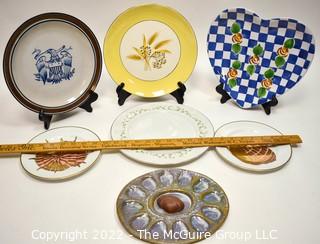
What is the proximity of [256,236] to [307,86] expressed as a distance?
1.02 metres

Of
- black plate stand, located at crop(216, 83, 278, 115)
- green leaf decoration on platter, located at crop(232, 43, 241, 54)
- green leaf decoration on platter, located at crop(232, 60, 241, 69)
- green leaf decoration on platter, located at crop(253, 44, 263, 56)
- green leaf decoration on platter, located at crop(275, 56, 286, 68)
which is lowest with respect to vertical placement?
black plate stand, located at crop(216, 83, 278, 115)

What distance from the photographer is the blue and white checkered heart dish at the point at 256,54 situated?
1.58 meters

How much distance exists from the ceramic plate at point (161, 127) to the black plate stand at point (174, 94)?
0.19 ft

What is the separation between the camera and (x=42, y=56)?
1.56 m

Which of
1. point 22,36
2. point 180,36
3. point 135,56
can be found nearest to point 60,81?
point 22,36

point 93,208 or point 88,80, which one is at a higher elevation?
point 88,80

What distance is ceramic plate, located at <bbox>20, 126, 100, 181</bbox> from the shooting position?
131 cm

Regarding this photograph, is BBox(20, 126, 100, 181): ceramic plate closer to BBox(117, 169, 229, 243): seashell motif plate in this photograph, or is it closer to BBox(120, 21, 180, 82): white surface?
BBox(117, 169, 229, 243): seashell motif plate

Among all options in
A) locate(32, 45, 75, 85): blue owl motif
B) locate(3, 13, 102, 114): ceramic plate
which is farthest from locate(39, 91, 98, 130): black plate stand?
locate(32, 45, 75, 85): blue owl motif

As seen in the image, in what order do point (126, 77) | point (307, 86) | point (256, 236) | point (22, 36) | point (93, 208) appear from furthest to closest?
point (307, 86)
point (126, 77)
point (22, 36)
point (93, 208)
point (256, 236)

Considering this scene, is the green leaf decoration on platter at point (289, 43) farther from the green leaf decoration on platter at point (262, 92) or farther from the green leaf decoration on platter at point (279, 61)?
the green leaf decoration on platter at point (262, 92)

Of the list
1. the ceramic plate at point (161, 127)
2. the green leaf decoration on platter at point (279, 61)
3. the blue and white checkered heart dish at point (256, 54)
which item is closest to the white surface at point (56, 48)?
the ceramic plate at point (161, 127)

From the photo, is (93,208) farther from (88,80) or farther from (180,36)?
(180,36)

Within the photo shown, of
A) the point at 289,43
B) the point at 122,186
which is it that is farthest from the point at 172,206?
the point at 289,43
